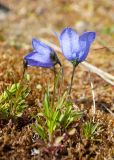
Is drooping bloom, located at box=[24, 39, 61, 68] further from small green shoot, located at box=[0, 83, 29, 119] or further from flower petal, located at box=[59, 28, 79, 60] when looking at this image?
small green shoot, located at box=[0, 83, 29, 119]

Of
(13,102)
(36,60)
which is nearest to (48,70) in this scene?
(13,102)

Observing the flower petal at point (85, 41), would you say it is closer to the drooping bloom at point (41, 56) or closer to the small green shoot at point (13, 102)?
the drooping bloom at point (41, 56)

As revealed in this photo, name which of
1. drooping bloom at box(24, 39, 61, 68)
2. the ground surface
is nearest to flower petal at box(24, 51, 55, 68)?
drooping bloom at box(24, 39, 61, 68)

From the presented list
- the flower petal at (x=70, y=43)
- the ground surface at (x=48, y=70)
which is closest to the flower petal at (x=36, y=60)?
the flower petal at (x=70, y=43)

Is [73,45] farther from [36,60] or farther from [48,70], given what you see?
[48,70]

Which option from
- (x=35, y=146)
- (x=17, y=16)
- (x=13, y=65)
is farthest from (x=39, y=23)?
(x=35, y=146)

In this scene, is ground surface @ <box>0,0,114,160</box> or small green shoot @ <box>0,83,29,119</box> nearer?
ground surface @ <box>0,0,114,160</box>
